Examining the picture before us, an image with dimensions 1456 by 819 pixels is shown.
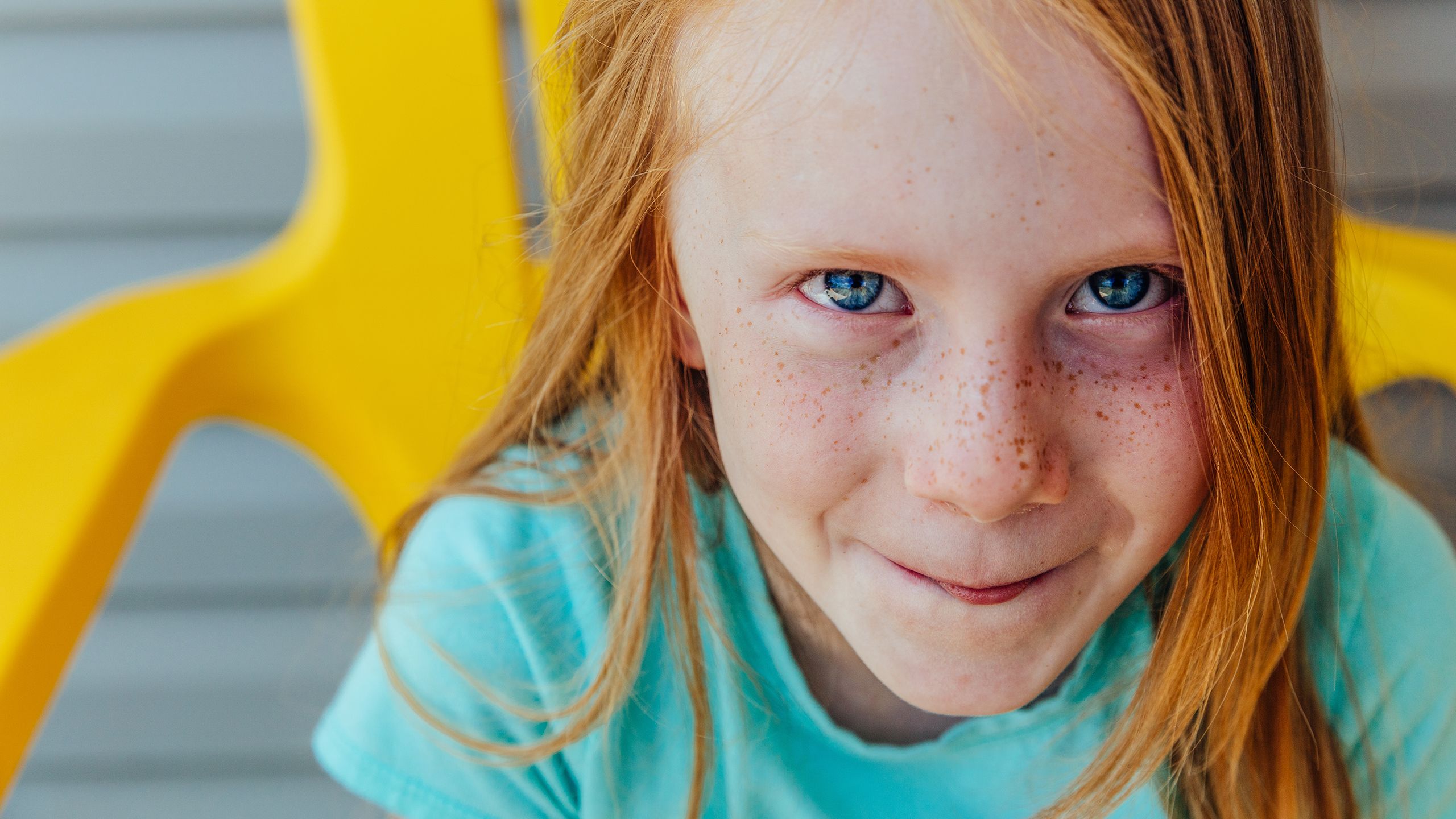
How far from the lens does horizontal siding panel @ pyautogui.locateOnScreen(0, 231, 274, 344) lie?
1.18 meters

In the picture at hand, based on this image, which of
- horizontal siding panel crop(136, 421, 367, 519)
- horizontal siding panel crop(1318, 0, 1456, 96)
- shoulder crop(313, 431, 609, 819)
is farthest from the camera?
horizontal siding panel crop(136, 421, 367, 519)

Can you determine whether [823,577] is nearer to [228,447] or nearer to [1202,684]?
[1202,684]

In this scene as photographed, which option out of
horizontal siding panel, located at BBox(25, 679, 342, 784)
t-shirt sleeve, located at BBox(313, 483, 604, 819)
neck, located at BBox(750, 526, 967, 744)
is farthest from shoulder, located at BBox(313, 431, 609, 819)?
horizontal siding panel, located at BBox(25, 679, 342, 784)

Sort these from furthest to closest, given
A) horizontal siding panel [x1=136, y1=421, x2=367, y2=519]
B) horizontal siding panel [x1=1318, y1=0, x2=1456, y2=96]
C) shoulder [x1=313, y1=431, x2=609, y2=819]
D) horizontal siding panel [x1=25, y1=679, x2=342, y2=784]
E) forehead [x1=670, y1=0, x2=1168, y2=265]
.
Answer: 1. horizontal siding panel [x1=25, y1=679, x2=342, y2=784]
2. horizontal siding panel [x1=136, y1=421, x2=367, y2=519]
3. horizontal siding panel [x1=1318, y1=0, x2=1456, y2=96]
4. shoulder [x1=313, y1=431, x2=609, y2=819]
5. forehead [x1=670, y1=0, x2=1168, y2=265]

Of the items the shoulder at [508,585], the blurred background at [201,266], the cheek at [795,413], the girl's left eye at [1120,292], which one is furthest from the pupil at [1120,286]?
the blurred background at [201,266]

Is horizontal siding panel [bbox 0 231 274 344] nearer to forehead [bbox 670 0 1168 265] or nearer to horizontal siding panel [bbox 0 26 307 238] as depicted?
horizontal siding panel [bbox 0 26 307 238]

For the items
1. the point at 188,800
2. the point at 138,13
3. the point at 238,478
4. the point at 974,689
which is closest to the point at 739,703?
the point at 974,689

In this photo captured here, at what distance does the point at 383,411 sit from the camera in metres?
0.92

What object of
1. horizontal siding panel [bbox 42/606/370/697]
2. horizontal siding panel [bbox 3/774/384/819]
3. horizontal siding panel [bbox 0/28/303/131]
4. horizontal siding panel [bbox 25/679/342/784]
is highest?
horizontal siding panel [bbox 0/28/303/131]

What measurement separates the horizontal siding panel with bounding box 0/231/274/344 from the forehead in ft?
2.72

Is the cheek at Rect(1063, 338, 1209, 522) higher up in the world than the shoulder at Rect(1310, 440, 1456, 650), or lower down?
higher up

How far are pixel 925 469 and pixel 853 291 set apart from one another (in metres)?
0.09

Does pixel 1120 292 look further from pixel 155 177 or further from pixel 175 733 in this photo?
pixel 175 733

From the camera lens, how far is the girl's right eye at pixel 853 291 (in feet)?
1.77
